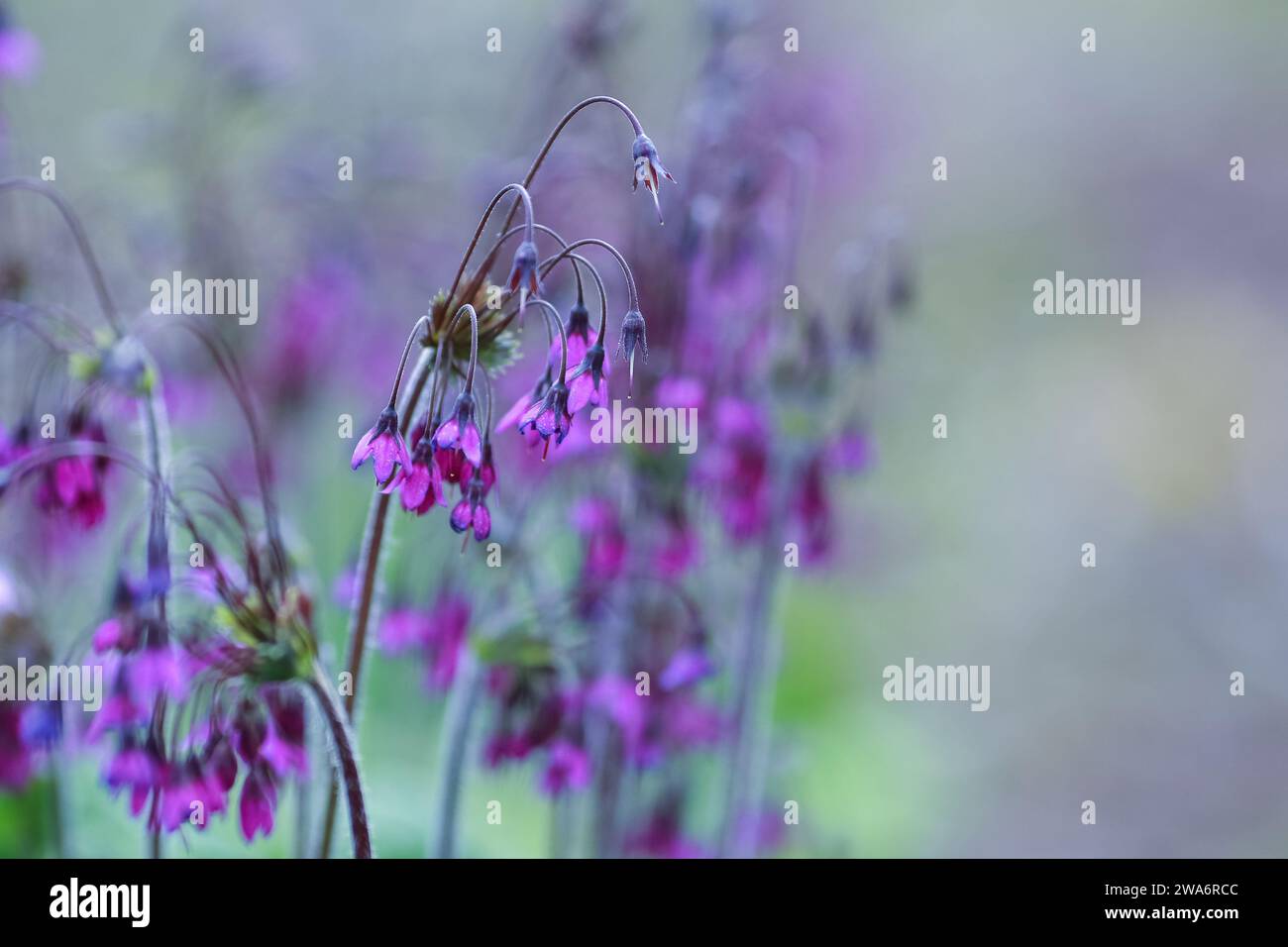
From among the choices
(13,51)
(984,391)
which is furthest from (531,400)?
(984,391)

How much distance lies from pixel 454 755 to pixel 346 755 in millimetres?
765

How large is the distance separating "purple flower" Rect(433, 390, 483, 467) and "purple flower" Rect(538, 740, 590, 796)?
3.14ft

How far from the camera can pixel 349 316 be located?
3709mm

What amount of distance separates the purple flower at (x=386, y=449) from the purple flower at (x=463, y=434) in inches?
2.1

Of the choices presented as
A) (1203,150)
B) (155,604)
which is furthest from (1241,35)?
(155,604)

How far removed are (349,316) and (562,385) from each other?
7.59 ft

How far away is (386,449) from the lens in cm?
161

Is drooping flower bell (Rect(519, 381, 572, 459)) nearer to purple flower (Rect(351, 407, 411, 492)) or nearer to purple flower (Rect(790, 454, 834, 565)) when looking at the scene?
purple flower (Rect(351, 407, 411, 492))

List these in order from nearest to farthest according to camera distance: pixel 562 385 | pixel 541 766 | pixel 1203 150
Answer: pixel 562 385
pixel 541 766
pixel 1203 150

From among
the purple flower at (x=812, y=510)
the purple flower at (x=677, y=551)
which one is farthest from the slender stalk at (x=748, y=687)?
the purple flower at (x=677, y=551)

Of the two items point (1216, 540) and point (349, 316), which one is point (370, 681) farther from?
point (1216, 540)

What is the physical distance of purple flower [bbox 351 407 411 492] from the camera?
5.25 feet

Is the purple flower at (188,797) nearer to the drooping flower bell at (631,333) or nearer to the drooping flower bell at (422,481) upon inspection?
the drooping flower bell at (422,481)

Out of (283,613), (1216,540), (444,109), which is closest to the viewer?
(283,613)
